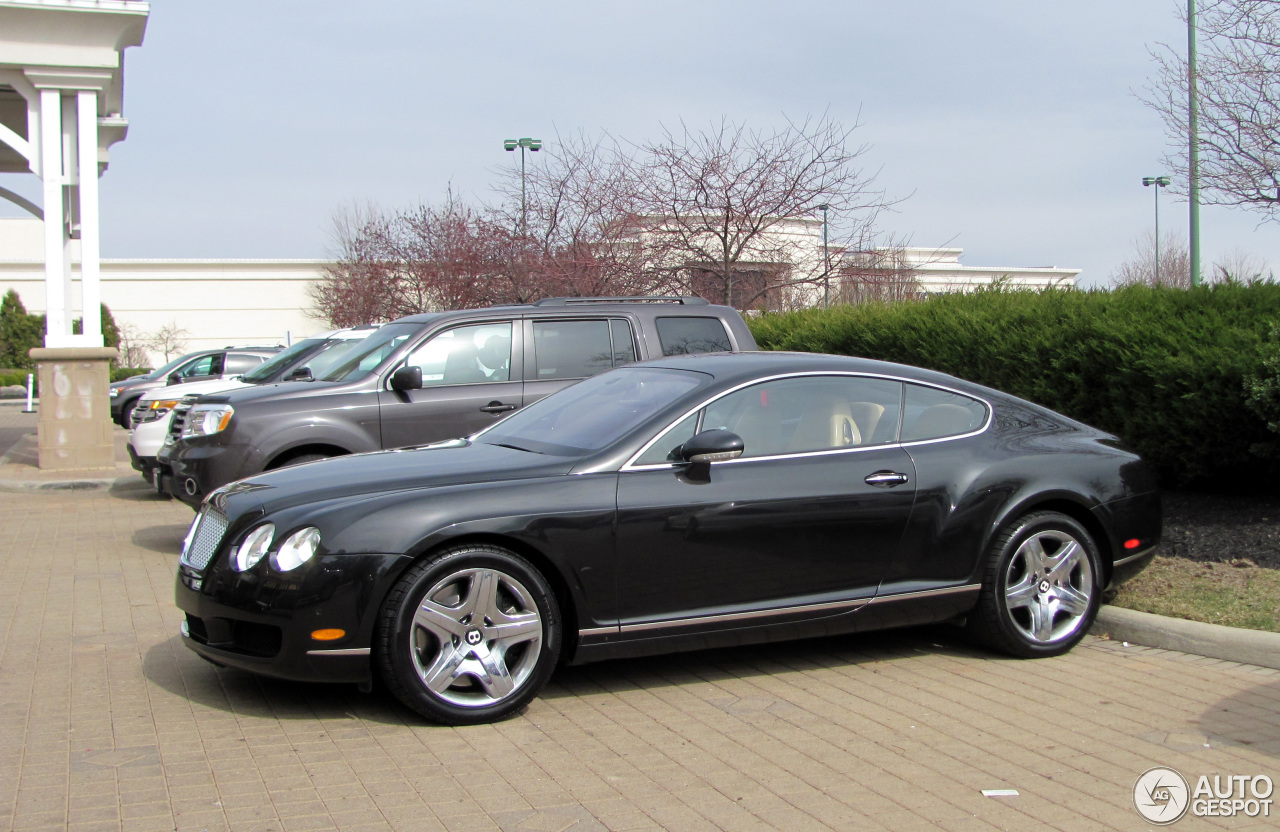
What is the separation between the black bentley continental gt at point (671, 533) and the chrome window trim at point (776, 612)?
0.03ft

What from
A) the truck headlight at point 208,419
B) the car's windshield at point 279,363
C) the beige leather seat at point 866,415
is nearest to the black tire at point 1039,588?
the beige leather seat at point 866,415

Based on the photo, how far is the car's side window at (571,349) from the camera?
9148 mm

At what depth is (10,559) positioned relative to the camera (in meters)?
9.03

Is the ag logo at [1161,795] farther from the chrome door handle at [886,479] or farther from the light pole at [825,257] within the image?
the light pole at [825,257]

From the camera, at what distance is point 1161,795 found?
161 inches

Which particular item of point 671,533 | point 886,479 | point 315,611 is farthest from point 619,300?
point 315,611

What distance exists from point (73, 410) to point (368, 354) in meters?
7.81

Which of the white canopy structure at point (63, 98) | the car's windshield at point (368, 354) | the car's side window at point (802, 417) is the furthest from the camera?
the white canopy structure at point (63, 98)

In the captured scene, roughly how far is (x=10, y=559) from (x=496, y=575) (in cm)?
600

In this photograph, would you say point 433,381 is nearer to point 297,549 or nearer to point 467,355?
point 467,355

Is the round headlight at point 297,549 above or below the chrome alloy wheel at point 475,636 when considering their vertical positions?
above

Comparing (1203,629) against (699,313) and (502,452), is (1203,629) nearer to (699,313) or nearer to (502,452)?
(502,452)

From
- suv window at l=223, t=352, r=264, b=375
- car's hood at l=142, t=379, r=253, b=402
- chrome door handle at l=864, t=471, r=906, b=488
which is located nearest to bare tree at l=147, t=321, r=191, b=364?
suv window at l=223, t=352, r=264, b=375

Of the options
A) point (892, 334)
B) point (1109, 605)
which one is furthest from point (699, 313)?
point (1109, 605)
